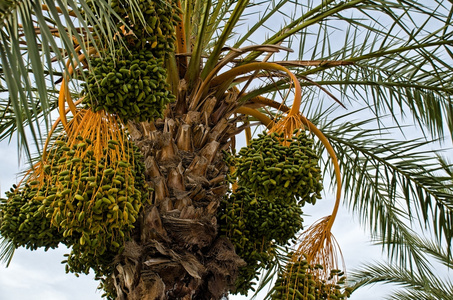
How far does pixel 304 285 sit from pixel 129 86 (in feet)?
4.80

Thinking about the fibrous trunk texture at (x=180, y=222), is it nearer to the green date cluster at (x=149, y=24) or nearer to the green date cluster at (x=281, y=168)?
the green date cluster at (x=281, y=168)

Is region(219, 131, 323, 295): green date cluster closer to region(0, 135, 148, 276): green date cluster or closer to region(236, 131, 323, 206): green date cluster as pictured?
region(236, 131, 323, 206): green date cluster

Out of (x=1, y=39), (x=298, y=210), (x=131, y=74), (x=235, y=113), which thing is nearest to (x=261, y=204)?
(x=298, y=210)

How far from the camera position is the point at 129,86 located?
2.39 meters

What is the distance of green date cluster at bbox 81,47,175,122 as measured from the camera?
2.41m

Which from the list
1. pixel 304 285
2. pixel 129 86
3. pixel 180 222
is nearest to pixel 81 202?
pixel 129 86

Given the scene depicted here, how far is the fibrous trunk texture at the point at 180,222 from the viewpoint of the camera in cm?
283

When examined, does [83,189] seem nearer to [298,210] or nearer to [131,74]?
[131,74]

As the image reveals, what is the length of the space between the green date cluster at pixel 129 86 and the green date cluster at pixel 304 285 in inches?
47.3

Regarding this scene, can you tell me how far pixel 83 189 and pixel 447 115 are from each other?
2524 millimetres

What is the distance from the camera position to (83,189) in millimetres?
2287

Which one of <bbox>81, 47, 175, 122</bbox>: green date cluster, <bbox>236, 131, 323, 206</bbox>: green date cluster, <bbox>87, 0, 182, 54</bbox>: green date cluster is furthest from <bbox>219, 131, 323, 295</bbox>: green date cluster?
<bbox>87, 0, 182, 54</bbox>: green date cluster

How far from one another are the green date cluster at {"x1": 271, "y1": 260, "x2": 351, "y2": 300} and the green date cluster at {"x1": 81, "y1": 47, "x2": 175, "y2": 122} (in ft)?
3.94

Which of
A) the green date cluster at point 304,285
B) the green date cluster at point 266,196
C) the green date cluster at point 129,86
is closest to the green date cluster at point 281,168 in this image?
the green date cluster at point 266,196
